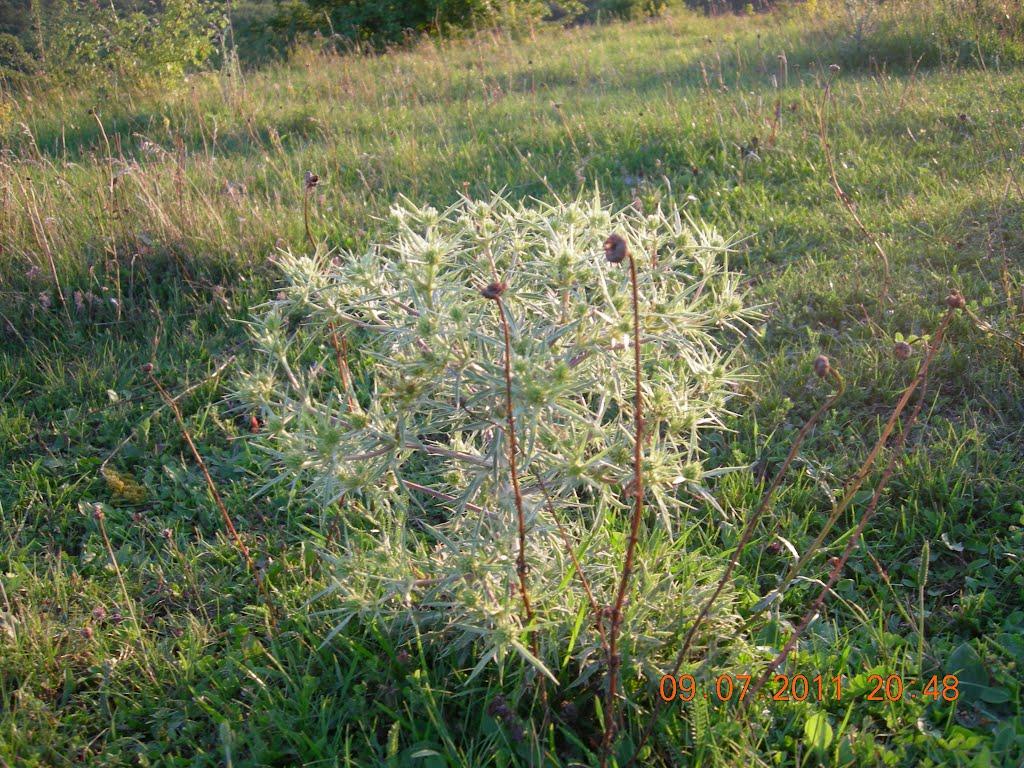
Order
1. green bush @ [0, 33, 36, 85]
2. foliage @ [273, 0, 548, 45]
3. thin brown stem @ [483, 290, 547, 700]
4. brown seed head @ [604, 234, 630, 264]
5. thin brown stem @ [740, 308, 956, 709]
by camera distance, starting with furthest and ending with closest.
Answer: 1. foliage @ [273, 0, 548, 45]
2. green bush @ [0, 33, 36, 85]
3. thin brown stem @ [740, 308, 956, 709]
4. thin brown stem @ [483, 290, 547, 700]
5. brown seed head @ [604, 234, 630, 264]

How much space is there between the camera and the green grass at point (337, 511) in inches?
73.3

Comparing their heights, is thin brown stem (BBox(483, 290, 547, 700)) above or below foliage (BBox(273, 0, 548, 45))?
below

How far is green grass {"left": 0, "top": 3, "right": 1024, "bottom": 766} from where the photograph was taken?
6.11 ft

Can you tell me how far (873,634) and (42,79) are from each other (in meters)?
8.15

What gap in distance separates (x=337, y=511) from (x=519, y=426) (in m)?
1.11

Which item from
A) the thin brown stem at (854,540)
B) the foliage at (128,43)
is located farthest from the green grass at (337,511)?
the foliage at (128,43)

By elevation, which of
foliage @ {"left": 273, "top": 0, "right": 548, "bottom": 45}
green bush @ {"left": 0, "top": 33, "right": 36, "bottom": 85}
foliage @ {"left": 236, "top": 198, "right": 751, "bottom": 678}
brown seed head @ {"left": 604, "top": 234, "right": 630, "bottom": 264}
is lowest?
foliage @ {"left": 236, "top": 198, "right": 751, "bottom": 678}

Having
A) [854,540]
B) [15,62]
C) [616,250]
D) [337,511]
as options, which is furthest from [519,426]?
[15,62]

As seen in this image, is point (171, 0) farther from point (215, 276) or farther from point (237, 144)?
point (215, 276)

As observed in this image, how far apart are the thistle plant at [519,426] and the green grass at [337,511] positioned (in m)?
0.17

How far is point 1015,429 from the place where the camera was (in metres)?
2.64

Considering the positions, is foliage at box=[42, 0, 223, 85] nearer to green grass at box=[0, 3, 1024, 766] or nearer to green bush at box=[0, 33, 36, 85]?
green bush at box=[0, 33, 36, 85]

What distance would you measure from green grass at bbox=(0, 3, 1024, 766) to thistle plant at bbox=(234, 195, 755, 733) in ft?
0.55

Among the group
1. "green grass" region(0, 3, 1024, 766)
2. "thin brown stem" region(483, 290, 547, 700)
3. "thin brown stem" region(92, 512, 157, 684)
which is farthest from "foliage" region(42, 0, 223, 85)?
"thin brown stem" region(483, 290, 547, 700)
